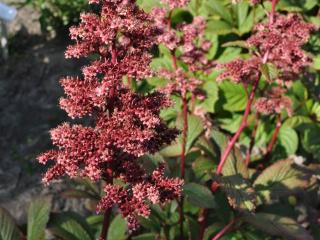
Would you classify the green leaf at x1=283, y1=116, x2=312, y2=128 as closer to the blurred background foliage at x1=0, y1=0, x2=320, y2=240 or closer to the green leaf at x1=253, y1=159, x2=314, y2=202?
the blurred background foliage at x1=0, y1=0, x2=320, y2=240

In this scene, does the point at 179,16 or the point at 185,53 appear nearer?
the point at 185,53

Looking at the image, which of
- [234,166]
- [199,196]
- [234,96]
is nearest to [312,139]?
[234,96]

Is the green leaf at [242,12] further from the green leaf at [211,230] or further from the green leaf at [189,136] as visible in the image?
the green leaf at [211,230]

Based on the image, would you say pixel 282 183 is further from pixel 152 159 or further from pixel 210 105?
pixel 210 105

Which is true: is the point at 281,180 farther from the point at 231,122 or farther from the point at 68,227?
the point at 231,122

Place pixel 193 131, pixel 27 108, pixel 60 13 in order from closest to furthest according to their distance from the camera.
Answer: pixel 193 131 → pixel 27 108 → pixel 60 13

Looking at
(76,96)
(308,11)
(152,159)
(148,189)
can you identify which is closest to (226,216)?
(152,159)
